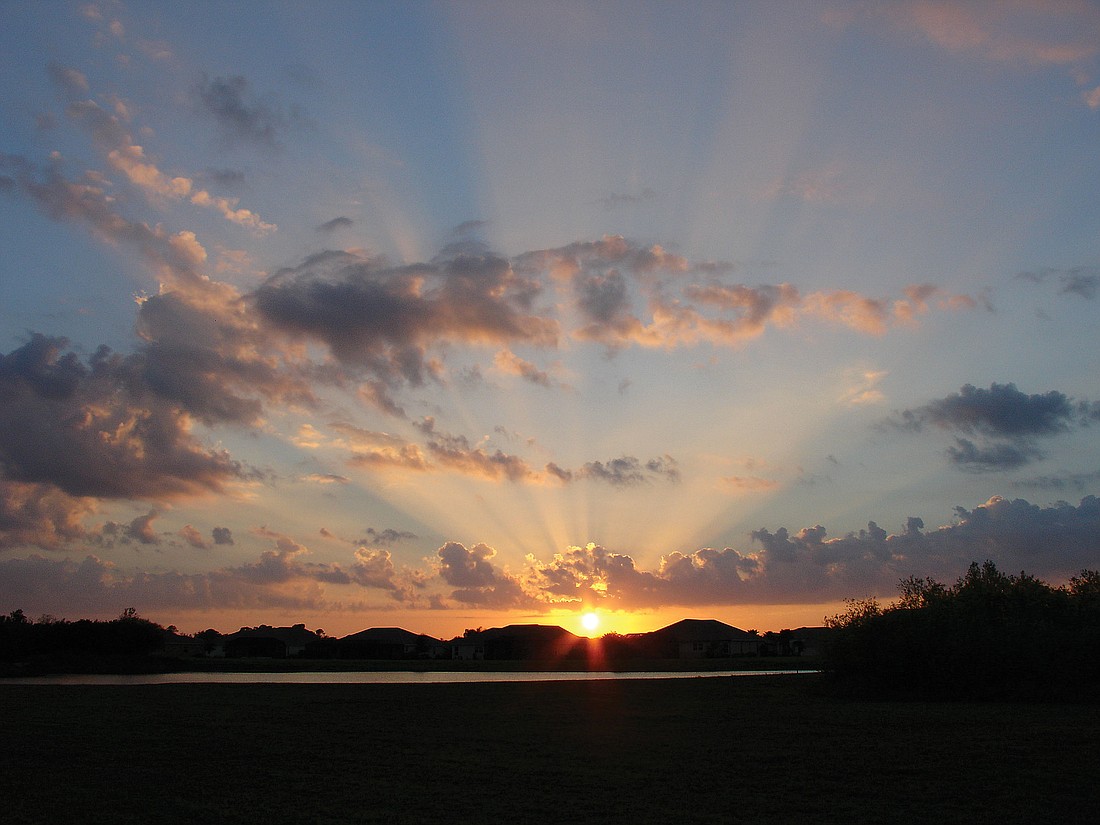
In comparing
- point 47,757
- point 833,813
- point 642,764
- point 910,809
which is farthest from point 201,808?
point 910,809

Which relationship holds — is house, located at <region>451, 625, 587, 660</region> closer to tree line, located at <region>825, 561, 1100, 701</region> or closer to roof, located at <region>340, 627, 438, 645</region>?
roof, located at <region>340, 627, 438, 645</region>

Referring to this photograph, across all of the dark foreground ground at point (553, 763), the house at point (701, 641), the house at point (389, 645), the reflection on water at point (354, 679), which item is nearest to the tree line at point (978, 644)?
the dark foreground ground at point (553, 763)

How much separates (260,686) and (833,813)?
35675 millimetres

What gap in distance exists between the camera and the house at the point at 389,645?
133875 mm

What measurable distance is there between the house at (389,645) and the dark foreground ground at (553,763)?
10636 centimetres

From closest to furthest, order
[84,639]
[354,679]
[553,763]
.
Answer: [553,763]
[354,679]
[84,639]

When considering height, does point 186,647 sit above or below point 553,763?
above

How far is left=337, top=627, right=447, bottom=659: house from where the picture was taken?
439 feet

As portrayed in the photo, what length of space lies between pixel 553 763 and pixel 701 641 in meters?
112

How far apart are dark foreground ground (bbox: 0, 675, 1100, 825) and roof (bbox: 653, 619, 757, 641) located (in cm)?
9767

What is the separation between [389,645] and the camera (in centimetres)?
13788

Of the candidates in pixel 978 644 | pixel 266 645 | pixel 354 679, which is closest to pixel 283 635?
pixel 266 645

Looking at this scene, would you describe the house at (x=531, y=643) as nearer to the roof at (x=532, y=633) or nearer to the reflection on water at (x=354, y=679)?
the roof at (x=532, y=633)

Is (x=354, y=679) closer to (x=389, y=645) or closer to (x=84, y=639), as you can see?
(x=84, y=639)
